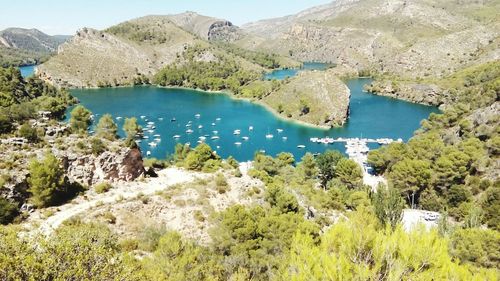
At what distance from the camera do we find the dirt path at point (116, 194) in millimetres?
41656

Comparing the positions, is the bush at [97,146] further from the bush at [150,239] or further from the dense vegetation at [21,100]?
the bush at [150,239]

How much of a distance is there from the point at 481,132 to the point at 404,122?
6930 cm

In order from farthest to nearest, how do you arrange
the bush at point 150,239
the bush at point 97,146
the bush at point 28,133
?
the bush at point 97,146
the bush at point 28,133
the bush at point 150,239

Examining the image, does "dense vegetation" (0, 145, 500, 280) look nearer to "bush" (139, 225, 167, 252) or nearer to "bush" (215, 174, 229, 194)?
"bush" (139, 225, 167, 252)

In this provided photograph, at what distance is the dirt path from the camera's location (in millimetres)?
41656

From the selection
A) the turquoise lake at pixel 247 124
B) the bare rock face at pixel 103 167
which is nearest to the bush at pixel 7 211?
the bare rock face at pixel 103 167

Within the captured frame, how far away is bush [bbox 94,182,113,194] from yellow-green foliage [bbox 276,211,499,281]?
35824 mm

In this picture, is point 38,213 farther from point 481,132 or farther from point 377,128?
point 377,128

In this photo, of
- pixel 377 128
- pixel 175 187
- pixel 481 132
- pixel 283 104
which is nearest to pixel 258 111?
pixel 283 104

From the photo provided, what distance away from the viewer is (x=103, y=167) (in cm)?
5375

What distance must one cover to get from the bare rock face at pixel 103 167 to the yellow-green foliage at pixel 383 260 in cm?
3862

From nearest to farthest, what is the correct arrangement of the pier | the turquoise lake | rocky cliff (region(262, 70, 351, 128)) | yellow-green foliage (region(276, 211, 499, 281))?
yellow-green foliage (region(276, 211, 499, 281))
the pier
the turquoise lake
rocky cliff (region(262, 70, 351, 128))

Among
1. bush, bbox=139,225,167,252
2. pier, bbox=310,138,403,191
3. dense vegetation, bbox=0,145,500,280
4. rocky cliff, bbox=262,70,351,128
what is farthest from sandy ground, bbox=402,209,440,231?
rocky cliff, bbox=262,70,351,128

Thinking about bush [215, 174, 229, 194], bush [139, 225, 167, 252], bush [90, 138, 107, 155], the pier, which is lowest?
the pier
